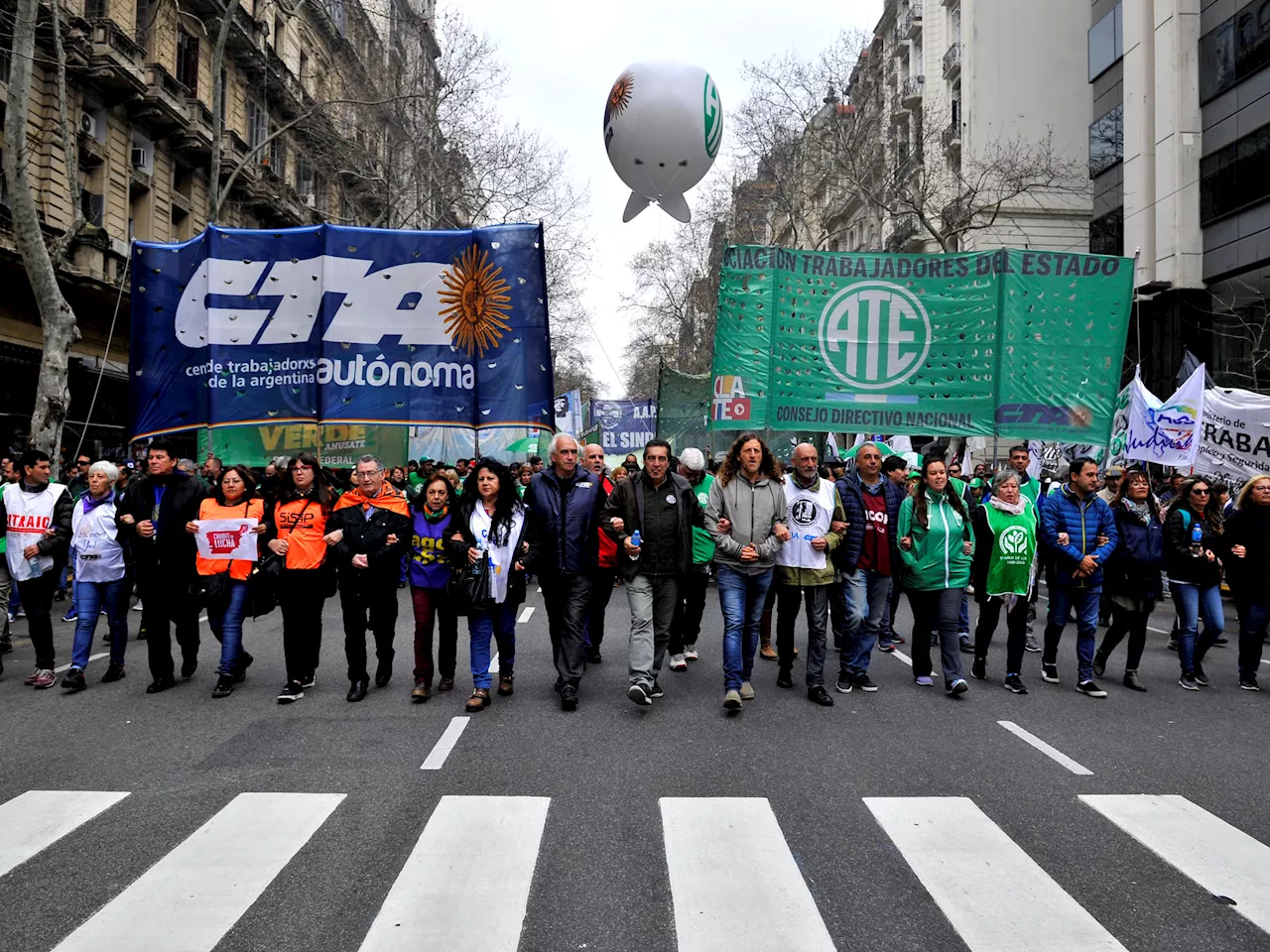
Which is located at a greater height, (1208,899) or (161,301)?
(161,301)

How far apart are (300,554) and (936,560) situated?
15.9 feet

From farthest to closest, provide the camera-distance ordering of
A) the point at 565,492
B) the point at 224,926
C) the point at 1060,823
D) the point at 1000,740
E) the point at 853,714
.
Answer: the point at 565,492
the point at 853,714
the point at 1000,740
the point at 1060,823
the point at 224,926

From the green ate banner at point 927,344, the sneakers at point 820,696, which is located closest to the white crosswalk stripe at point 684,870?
the sneakers at point 820,696

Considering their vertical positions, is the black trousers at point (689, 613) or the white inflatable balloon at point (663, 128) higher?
the white inflatable balloon at point (663, 128)

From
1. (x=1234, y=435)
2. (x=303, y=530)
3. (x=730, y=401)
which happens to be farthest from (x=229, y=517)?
(x=1234, y=435)

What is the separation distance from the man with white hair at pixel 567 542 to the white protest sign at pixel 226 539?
213cm

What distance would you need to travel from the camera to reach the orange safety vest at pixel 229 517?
7461mm

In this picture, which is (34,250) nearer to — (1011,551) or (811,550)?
(811,550)

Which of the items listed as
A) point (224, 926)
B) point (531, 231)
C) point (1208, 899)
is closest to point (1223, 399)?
point (531, 231)

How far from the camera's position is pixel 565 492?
7387 mm

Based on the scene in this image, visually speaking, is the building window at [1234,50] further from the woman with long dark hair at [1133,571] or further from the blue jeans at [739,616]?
the blue jeans at [739,616]

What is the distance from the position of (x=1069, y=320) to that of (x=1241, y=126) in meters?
18.5

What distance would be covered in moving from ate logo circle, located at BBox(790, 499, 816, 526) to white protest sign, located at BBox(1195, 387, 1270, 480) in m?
7.56

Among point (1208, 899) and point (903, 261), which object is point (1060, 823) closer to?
point (1208, 899)
